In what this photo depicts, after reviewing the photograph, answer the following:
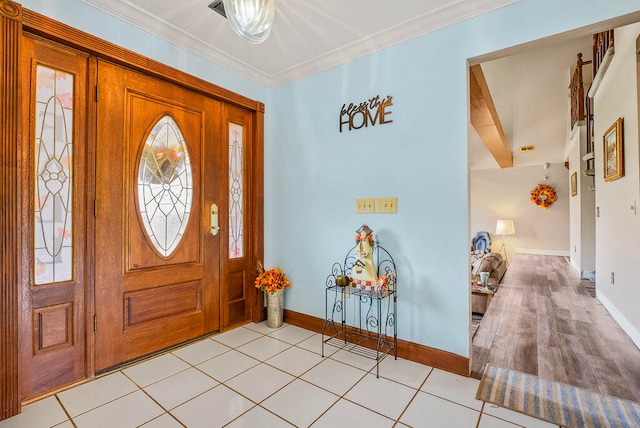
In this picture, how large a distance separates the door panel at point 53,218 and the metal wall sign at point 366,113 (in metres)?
1.93

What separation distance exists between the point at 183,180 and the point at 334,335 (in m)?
1.89

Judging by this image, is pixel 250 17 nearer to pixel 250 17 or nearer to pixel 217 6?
pixel 250 17

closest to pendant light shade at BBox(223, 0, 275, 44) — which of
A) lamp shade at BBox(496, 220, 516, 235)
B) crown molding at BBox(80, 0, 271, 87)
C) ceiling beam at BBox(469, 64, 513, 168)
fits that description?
crown molding at BBox(80, 0, 271, 87)

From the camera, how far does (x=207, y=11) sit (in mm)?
2133

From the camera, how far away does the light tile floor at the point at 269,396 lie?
63.0 inches

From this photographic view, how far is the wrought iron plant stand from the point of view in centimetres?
237

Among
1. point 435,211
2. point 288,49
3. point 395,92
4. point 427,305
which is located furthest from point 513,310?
point 288,49

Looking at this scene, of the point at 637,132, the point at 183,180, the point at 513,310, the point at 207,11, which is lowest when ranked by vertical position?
the point at 513,310

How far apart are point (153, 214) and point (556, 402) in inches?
116

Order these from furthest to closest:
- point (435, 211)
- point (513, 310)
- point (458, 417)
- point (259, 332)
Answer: point (513, 310) < point (259, 332) < point (435, 211) < point (458, 417)

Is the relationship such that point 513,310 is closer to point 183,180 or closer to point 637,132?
point 637,132

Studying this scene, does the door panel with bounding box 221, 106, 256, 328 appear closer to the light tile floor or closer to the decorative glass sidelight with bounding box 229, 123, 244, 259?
the decorative glass sidelight with bounding box 229, 123, 244, 259

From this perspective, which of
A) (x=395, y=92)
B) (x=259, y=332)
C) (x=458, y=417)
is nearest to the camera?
(x=458, y=417)

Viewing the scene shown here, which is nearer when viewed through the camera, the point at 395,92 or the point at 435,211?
the point at 435,211
